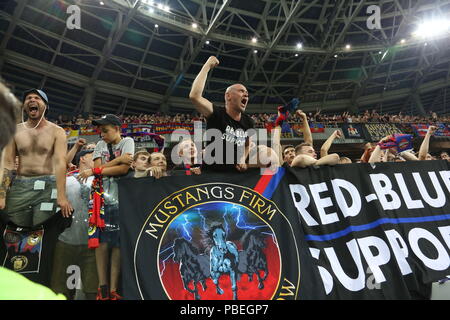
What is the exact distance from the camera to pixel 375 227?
2.75 metres

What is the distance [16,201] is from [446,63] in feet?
94.7

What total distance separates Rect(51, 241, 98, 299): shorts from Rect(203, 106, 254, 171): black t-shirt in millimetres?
1338

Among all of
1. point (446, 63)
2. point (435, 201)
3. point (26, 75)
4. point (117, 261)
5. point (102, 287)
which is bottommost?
point (102, 287)

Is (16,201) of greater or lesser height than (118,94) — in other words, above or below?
below

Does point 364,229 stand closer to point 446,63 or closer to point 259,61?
point 259,61

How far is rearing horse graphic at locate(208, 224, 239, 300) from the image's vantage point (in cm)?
223

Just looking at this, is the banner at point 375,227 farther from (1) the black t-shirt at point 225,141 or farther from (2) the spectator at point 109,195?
(2) the spectator at point 109,195

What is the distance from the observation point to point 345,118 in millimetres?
17391

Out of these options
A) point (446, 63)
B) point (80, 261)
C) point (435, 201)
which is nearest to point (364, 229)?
point (435, 201)

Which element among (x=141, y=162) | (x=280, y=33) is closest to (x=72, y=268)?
(x=141, y=162)

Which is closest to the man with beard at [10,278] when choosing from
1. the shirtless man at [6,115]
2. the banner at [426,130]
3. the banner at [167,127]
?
the shirtless man at [6,115]

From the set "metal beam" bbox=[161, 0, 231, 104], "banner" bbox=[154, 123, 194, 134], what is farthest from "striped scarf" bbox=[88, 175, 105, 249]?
"metal beam" bbox=[161, 0, 231, 104]

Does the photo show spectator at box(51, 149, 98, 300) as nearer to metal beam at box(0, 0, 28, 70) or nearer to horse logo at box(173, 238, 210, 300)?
horse logo at box(173, 238, 210, 300)
